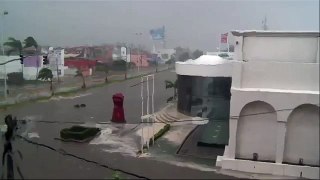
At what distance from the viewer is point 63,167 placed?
16.4m

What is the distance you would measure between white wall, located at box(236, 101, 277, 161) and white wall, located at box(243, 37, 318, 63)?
2.26 meters

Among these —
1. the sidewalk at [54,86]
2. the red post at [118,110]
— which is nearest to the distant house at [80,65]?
the sidewalk at [54,86]

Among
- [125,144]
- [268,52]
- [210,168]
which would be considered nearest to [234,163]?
[210,168]

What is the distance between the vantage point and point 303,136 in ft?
52.5

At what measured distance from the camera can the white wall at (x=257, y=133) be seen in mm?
16344

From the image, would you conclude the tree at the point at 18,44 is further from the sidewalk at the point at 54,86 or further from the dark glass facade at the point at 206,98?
the dark glass facade at the point at 206,98

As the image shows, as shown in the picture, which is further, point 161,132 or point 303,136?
point 161,132

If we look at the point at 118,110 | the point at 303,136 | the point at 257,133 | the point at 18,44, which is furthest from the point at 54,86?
the point at 303,136

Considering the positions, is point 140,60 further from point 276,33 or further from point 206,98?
point 276,33

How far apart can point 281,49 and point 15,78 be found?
4112cm

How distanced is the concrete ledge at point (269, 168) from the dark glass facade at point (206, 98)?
6.14 meters

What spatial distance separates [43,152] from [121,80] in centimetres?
4329

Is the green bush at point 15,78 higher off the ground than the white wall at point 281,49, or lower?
lower

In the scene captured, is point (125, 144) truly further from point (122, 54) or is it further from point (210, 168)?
point (122, 54)
